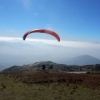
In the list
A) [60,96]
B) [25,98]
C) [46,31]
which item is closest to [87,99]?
[60,96]

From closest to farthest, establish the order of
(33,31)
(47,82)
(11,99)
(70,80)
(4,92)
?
(11,99) < (4,92) < (33,31) < (47,82) < (70,80)

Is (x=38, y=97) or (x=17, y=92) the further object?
(x=17, y=92)

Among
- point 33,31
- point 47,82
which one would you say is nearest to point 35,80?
point 47,82

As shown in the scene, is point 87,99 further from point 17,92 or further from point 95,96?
point 17,92

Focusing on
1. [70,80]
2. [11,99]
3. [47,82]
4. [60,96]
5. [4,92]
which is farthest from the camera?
[70,80]

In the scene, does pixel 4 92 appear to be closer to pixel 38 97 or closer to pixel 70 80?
pixel 38 97

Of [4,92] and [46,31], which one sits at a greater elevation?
[46,31]

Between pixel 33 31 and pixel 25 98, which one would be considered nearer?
pixel 25 98

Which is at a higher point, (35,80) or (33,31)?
(33,31)

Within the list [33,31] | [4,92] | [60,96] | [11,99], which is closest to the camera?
[11,99]
